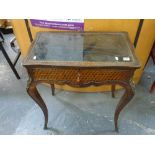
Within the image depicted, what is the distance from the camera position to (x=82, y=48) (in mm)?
981

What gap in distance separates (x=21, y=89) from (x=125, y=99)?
0.96 m

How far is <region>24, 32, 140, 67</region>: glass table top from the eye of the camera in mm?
909

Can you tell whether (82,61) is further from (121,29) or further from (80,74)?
(121,29)

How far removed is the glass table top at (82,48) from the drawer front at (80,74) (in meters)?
0.04

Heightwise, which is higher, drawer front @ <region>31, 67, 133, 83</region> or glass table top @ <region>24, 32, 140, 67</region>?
glass table top @ <region>24, 32, 140, 67</region>

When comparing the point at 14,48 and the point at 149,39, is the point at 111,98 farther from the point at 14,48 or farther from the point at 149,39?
the point at 14,48

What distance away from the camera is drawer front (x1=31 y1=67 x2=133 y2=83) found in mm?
897

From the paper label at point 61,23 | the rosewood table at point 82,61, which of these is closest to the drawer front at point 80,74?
the rosewood table at point 82,61

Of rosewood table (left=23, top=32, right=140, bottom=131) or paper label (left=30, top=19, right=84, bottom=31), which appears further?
paper label (left=30, top=19, right=84, bottom=31)

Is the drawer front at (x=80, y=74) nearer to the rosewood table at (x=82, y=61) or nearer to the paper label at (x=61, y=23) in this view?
the rosewood table at (x=82, y=61)

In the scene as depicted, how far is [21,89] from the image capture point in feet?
5.41

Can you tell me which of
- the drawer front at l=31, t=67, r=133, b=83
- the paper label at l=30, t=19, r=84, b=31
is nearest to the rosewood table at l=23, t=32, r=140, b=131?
the drawer front at l=31, t=67, r=133, b=83

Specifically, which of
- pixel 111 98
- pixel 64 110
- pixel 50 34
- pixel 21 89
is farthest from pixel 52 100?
pixel 50 34

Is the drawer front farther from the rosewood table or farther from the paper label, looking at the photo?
the paper label
